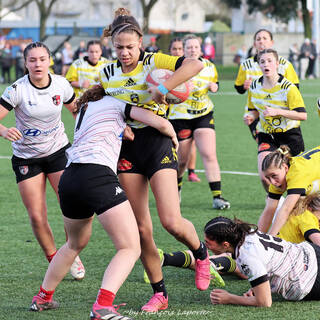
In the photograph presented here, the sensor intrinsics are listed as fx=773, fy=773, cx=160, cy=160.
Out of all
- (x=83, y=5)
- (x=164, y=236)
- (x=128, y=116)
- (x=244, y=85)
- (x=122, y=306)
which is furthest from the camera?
(x=83, y=5)

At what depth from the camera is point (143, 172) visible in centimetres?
572

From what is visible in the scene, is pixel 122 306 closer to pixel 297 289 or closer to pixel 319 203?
pixel 297 289

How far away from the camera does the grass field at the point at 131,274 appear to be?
5641 millimetres

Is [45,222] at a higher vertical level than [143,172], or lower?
lower

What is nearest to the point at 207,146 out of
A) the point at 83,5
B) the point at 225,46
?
the point at 225,46

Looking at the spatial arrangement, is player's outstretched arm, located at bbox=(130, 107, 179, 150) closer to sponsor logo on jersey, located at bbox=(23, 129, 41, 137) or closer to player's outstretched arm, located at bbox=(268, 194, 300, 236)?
player's outstretched arm, located at bbox=(268, 194, 300, 236)

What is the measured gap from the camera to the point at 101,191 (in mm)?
5023

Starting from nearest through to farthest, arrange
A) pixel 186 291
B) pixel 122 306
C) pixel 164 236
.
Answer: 1. pixel 122 306
2. pixel 186 291
3. pixel 164 236

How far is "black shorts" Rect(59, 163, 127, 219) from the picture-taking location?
197 inches

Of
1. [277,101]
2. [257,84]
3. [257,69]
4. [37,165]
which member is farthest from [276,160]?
[257,69]

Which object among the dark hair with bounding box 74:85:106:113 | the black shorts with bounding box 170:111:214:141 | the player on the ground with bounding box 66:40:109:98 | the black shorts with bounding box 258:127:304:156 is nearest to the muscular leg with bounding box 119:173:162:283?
the dark hair with bounding box 74:85:106:113

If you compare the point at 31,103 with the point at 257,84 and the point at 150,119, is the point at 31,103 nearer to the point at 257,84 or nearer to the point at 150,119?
the point at 150,119

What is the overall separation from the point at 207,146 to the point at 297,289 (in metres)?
4.76

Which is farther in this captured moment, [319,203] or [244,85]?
[244,85]
